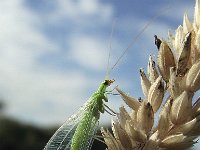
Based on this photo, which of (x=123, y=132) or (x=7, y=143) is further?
(x=7, y=143)

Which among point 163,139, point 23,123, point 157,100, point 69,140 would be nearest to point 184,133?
point 163,139

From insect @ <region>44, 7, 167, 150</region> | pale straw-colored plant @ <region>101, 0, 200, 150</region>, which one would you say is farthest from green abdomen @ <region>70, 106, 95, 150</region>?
pale straw-colored plant @ <region>101, 0, 200, 150</region>

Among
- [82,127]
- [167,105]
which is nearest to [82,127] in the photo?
[82,127]

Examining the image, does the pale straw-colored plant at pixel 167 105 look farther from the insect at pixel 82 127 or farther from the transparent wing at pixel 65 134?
the transparent wing at pixel 65 134

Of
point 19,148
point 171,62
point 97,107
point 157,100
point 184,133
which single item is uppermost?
point 19,148

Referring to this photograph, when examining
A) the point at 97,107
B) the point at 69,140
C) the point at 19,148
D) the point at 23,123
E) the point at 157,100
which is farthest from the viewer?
the point at 23,123

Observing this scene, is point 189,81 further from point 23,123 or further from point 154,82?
point 23,123

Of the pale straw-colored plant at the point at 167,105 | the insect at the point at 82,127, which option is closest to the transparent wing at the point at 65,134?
the insect at the point at 82,127
